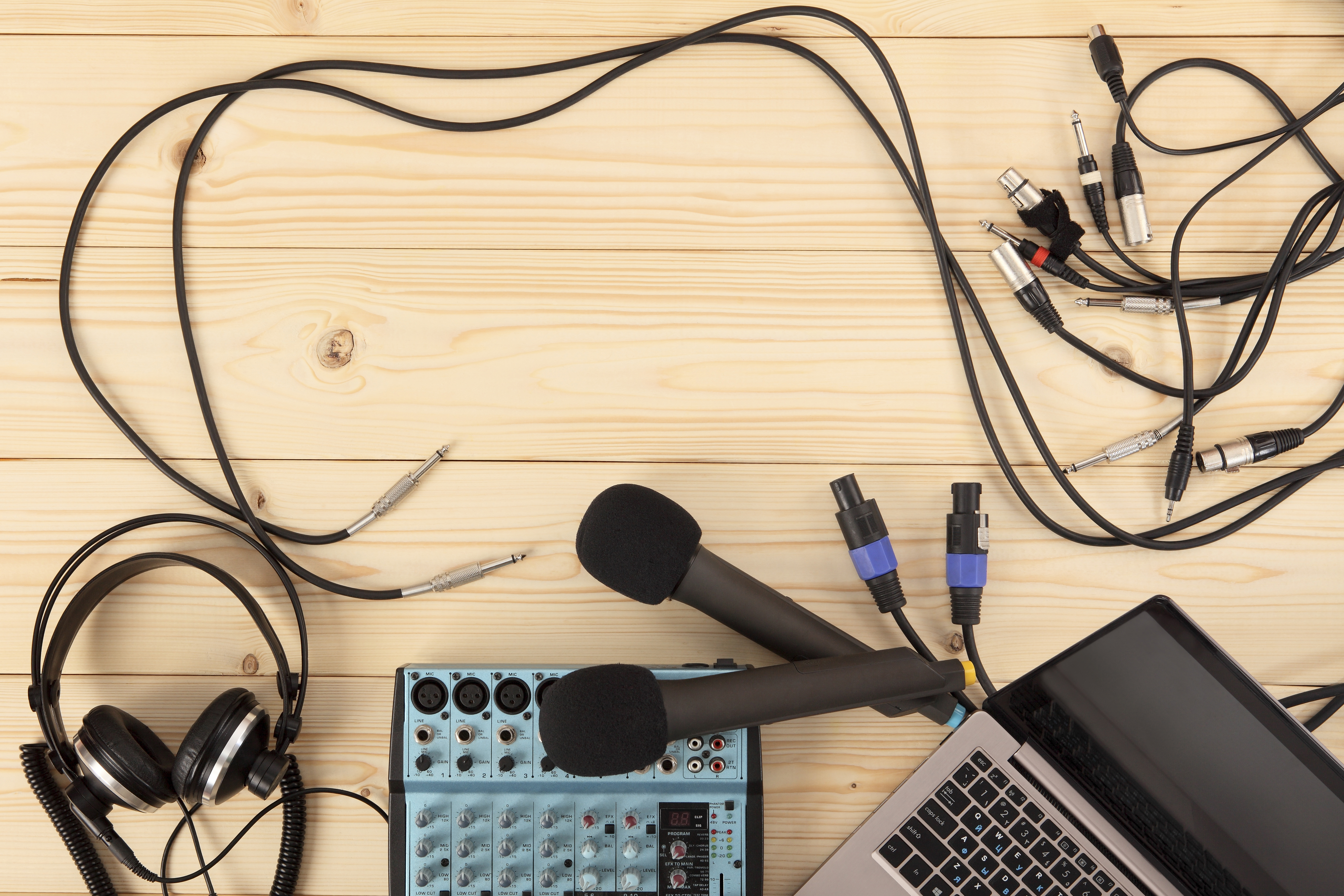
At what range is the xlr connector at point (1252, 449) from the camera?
802mm

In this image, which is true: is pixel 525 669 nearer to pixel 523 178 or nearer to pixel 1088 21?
pixel 523 178

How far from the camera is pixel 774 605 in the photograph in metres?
0.71

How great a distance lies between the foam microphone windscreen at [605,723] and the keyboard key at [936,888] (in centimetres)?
27

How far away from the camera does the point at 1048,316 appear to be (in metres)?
0.82

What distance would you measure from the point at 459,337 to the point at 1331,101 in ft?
2.93

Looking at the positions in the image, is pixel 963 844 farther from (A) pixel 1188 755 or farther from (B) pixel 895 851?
(A) pixel 1188 755

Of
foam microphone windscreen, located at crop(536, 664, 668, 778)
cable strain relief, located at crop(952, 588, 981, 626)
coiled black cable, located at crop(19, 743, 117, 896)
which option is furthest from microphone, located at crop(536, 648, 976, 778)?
coiled black cable, located at crop(19, 743, 117, 896)

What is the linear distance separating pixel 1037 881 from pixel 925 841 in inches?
3.6

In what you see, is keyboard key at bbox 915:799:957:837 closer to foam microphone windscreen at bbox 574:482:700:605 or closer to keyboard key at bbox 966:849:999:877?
keyboard key at bbox 966:849:999:877

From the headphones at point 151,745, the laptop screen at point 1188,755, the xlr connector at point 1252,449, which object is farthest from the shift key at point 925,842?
the headphones at point 151,745

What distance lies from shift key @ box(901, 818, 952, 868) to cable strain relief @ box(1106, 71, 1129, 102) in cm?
71

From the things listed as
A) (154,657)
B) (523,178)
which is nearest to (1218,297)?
(523,178)

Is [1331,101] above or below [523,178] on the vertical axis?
above

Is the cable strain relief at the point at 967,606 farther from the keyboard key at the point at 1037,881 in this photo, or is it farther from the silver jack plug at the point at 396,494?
the silver jack plug at the point at 396,494
